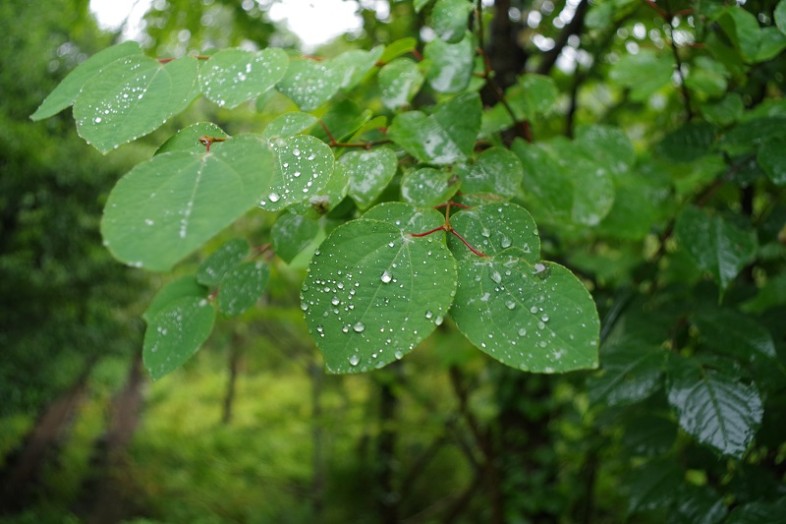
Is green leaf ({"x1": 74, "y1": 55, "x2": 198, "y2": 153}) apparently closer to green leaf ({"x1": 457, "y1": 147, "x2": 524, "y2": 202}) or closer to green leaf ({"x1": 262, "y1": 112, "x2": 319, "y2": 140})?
green leaf ({"x1": 262, "y1": 112, "x2": 319, "y2": 140})

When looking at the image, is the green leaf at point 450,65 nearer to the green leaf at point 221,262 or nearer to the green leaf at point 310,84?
the green leaf at point 310,84

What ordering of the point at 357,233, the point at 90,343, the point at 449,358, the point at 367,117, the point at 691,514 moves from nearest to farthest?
the point at 357,233, the point at 367,117, the point at 691,514, the point at 449,358, the point at 90,343

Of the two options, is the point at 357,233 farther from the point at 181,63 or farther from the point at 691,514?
the point at 691,514

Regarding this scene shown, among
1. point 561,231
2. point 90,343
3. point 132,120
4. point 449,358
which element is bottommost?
point 90,343

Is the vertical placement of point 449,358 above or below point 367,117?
below

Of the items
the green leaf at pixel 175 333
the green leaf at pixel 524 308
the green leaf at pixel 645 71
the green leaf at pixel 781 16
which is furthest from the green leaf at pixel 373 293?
the green leaf at pixel 645 71

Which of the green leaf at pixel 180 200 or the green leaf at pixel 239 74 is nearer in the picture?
the green leaf at pixel 180 200

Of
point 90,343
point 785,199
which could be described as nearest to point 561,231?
point 785,199
